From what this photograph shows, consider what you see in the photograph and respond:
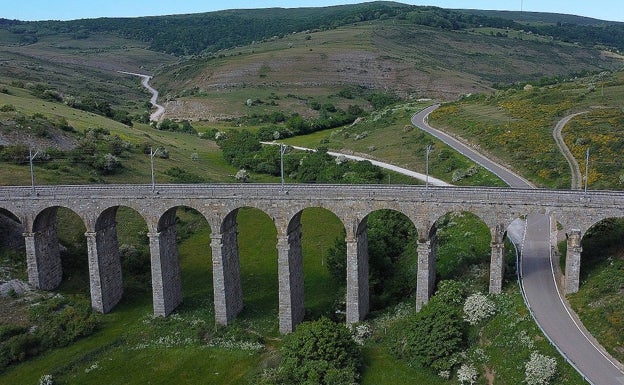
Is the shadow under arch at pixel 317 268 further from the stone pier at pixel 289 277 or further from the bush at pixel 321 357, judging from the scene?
the bush at pixel 321 357

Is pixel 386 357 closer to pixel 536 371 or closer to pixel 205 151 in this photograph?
pixel 536 371

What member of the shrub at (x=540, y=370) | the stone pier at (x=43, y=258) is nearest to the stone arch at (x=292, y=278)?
the shrub at (x=540, y=370)

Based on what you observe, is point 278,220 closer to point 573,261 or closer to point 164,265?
point 164,265

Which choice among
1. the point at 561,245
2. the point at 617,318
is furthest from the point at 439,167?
the point at 617,318

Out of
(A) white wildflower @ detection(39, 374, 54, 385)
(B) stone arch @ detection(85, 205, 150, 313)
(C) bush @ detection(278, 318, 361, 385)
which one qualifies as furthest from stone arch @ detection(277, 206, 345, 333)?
(A) white wildflower @ detection(39, 374, 54, 385)

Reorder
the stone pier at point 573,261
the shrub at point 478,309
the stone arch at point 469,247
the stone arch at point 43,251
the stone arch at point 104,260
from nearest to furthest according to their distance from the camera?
the stone pier at point 573,261, the shrub at point 478,309, the stone arch at point 469,247, the stone arch at point 104,260, the stone arch at point 43,251

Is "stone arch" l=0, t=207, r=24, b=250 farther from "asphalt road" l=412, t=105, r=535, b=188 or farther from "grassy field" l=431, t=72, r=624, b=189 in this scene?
"grassy field" l=431, t=72, r=624, b=189
